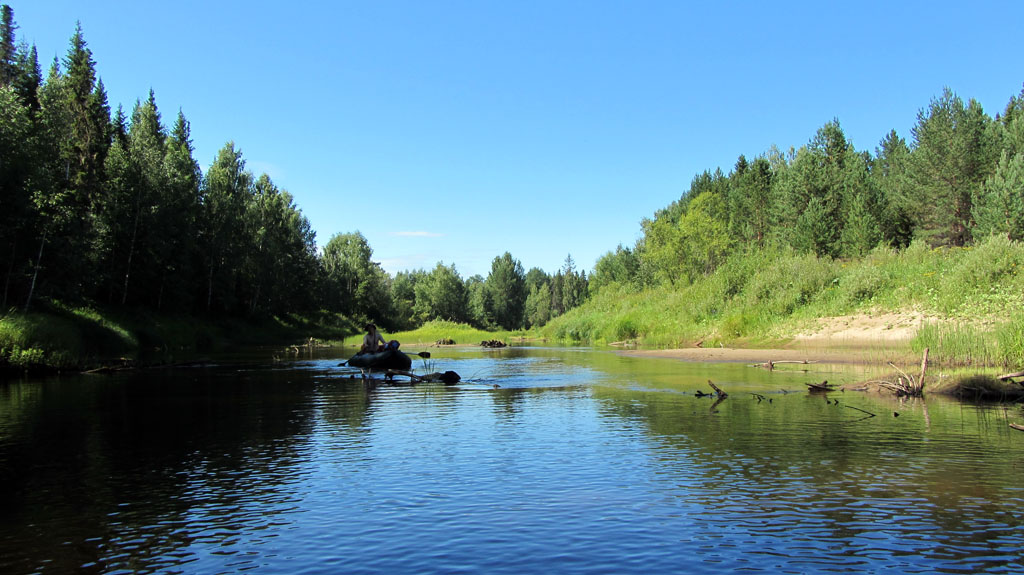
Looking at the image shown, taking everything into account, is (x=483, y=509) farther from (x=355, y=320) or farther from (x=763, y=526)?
(x=355, y=320)

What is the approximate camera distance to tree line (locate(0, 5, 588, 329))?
39.6 metres

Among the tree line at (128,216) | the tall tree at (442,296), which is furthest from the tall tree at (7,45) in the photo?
the tall tree at (442,296)

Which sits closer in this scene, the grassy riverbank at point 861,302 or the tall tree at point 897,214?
the grassy riverbank at point 861,302

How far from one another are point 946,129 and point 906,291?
37.5 metres

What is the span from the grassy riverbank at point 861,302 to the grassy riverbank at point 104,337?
136 feet

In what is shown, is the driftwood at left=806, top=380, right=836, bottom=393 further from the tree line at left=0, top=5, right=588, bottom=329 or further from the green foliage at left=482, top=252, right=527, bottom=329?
the green foliage at left=482, top=252, right=527, bottom=329

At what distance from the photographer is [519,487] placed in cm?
1149

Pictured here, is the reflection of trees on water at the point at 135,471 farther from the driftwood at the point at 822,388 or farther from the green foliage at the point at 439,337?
the green foliage at the point at 439,337

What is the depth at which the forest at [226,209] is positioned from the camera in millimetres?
41250

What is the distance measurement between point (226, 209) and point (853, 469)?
247 feet

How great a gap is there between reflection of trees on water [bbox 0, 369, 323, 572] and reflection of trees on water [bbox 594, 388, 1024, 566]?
26.1 feet

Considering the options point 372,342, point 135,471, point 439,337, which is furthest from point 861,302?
point 439,337

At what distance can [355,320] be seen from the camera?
11169 centimetres

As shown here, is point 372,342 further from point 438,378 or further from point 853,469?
point 853,469
